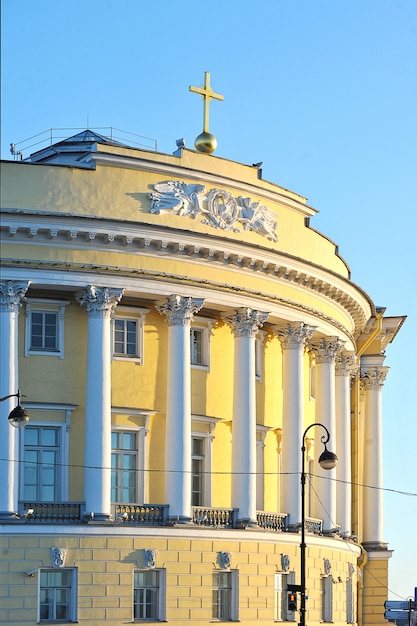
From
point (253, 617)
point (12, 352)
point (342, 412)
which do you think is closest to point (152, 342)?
point (12, 352)

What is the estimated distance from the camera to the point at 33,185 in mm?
38969

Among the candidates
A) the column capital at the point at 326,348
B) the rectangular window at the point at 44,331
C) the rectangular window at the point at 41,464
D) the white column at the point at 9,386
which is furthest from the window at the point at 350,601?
the white column at the point at 9,386

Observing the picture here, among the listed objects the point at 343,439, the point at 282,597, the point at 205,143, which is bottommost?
the point at 282,597

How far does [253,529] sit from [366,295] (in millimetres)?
11178

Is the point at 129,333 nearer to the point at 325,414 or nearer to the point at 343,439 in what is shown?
the point at 325,414

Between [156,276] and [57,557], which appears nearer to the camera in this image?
[57,557]

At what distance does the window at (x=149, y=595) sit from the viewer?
3938 cm

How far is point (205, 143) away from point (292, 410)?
324 inches

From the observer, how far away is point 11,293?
3844 cm

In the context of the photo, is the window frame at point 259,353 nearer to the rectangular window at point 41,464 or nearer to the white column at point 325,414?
the white column at point 325,414

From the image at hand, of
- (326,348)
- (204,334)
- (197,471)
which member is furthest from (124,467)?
(326,348)

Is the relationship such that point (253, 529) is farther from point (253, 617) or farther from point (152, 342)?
point (152, 342)

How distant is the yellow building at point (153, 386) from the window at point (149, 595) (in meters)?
0.05

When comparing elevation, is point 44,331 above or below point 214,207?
below
